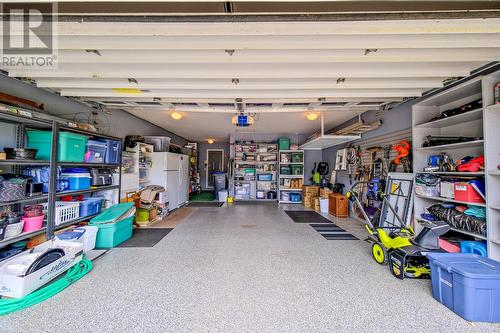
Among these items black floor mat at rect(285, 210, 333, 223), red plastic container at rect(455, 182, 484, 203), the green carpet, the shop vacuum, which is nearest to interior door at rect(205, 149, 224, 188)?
the green carpet

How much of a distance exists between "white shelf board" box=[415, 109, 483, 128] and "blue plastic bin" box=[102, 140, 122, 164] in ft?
17.5

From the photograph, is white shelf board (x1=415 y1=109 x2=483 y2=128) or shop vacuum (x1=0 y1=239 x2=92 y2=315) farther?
white shelf board (x1=415 y1=109 x2=483 y2=128)

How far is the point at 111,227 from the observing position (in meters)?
3.08

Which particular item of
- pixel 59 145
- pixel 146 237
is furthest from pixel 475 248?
pixel 59 145

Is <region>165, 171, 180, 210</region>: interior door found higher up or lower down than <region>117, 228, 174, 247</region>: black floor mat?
higher up

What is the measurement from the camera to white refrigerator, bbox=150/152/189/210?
5363 millimetres

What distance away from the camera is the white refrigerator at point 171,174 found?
211 inches

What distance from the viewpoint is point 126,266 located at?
2488 mm

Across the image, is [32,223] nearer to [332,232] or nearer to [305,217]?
[332,232]

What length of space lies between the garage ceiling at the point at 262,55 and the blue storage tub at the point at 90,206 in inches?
71.0

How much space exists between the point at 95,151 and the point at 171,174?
2373mm

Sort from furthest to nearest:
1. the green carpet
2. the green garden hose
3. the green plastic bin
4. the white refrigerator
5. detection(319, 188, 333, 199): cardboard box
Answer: the green carpet < the green plastic bin < detection(319, 188, 333, 199): cardboard box < the white refrigerator < the green garden hose

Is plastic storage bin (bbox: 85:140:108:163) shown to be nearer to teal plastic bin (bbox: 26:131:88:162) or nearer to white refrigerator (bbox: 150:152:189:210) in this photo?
teal plastic bin (bbox: 26:131:88:162)

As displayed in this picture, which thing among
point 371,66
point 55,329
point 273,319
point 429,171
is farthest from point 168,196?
point 429,171
